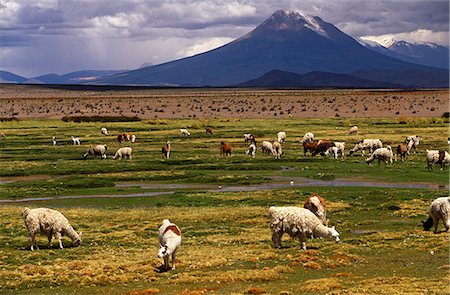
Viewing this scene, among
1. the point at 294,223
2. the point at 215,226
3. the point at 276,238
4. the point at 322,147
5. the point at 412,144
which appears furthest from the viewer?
the point at 412,144

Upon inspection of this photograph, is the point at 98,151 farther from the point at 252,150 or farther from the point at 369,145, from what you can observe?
the point at 369,145

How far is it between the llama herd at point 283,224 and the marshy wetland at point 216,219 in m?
0.42

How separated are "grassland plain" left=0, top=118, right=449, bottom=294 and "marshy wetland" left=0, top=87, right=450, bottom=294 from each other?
6 centimetres

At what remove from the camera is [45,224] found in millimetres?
23891

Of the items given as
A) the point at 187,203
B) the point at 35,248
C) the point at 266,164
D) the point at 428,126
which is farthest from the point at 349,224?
the point at 428,126

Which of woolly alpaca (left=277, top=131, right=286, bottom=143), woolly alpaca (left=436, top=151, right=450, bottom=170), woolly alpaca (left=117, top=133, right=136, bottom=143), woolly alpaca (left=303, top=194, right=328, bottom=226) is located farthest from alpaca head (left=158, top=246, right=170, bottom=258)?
woolly alpaca (left=117, top=133, right=136, bottom=143)

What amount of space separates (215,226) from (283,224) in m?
5.88

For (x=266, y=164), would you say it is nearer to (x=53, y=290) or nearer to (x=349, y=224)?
(x=349, y=224)

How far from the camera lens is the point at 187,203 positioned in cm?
3369

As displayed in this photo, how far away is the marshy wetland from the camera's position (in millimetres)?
19344

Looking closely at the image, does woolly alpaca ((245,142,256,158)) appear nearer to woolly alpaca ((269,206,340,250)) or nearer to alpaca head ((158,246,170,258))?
woolly alpaca ((269,206,340,250))

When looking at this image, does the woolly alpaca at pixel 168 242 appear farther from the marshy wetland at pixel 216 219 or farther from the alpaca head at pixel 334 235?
the alpaca head at pixel 334 235

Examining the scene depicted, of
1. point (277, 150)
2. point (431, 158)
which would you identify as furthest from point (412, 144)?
point (277, 150)

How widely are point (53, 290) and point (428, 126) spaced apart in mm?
60732
